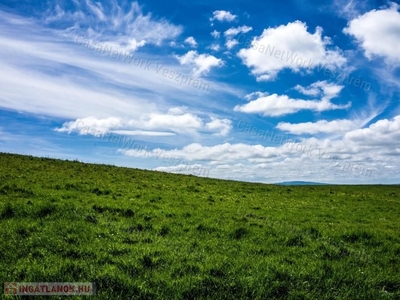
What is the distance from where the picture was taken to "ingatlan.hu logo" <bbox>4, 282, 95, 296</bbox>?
734 centimetres

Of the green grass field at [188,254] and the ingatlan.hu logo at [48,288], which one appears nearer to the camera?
the ingatlan.hu logo at [48,288]

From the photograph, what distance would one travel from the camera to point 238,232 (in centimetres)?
1378

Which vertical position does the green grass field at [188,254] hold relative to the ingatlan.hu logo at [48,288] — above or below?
above

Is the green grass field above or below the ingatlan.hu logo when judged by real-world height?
above

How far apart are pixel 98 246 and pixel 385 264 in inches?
399

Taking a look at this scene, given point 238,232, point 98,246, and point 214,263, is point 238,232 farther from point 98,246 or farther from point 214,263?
point 98,246

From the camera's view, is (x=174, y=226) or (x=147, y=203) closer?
(x=174, y=226)

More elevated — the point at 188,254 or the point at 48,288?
the point at 188,254

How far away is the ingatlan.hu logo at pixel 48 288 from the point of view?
24.1 feet

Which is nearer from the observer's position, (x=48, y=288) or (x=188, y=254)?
(x=48, y=288)

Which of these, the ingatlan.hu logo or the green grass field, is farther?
the green grass field

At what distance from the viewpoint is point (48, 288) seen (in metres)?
7.59

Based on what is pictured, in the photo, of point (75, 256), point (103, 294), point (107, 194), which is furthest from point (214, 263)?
point (107, 194)

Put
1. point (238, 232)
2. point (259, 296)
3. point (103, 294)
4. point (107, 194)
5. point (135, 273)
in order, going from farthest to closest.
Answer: point (107, 194) → point (238, 232) → point (135, 273) → point (259, 296) → point (103, 294)
